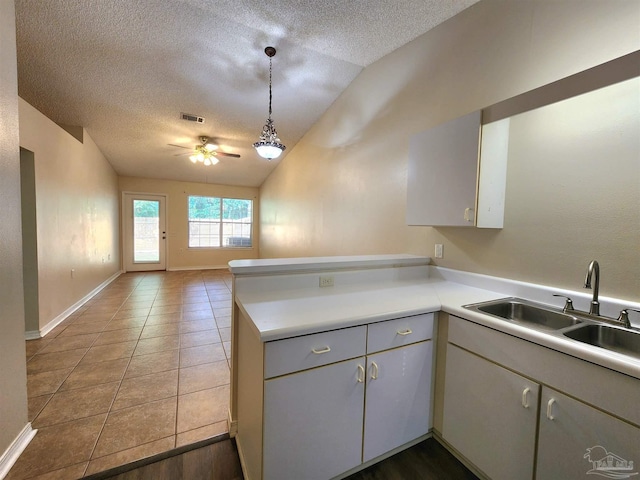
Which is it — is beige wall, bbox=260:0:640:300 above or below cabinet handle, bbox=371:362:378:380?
above

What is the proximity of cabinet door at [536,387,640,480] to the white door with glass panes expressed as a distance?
7.87 m

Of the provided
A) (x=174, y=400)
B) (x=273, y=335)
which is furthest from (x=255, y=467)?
(x=174, y=400)

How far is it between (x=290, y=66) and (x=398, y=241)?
7.95 ft

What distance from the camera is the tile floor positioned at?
4.94ft

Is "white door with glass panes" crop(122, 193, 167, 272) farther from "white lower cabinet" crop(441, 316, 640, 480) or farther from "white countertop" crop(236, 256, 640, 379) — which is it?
"white lower cabinet" crop(441, 316, 640, 480)

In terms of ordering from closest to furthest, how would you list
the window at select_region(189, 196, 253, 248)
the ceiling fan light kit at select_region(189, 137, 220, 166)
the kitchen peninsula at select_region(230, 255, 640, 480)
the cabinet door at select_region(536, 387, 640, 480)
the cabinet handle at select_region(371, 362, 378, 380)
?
the cabinet door at select_region(536, 387, 640, 480), the kitchen peninsula at select_region(230, 255, 640, 480), the cabinet handle at select_region(371, 362, 378, 380), the ceiling fan light kit at select_region(189, 137, 220, 166), the window at select_region(189, 196, 253, 248)

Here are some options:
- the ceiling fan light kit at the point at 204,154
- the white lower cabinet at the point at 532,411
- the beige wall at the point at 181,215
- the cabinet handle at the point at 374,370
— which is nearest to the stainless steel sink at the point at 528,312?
the white lower cabinet at the point at 532,411

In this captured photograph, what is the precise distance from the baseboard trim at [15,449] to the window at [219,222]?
6.25 metres

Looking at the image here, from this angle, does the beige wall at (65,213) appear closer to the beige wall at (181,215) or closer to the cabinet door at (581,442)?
the beige wall at (181,215)

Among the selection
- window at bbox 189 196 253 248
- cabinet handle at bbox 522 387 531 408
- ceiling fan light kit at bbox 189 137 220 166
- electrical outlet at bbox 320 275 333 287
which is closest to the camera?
cabinet handle at bbox 522 387 531 408

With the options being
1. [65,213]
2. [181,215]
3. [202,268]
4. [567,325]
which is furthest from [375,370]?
[181,215]

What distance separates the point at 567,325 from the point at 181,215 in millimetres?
7808

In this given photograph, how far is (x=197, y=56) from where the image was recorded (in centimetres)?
299

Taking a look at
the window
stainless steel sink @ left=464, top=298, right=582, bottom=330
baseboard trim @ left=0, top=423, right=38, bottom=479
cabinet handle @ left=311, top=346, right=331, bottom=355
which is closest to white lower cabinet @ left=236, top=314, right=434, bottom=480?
cabinet handle @ left=311, top=346, right=331, bottom=355
